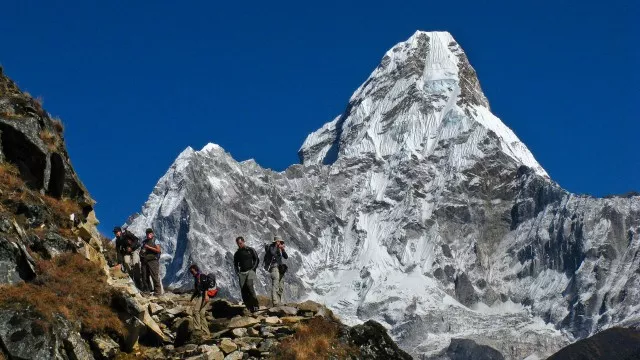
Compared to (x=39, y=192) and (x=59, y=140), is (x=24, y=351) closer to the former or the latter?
(x=39, y=192)

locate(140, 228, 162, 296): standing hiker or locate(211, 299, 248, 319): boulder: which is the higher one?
locate(140, 228, 162, 296): standing hiker

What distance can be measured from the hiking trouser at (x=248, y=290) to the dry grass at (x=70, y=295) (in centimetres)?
480

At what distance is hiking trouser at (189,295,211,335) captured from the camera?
3228 centimetres

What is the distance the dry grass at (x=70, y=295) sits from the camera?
92.2 feet

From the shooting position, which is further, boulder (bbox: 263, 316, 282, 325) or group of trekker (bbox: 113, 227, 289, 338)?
group of trekker (bbox: 113, 227, 289, 338)

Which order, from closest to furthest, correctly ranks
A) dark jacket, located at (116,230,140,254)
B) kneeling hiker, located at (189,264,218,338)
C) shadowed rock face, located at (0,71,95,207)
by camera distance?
kneeling hiker, located at (189,264,218,338) → shadowed rock face, located at (0,71,95,207) → dark jacket, located at (116,230,140,254)

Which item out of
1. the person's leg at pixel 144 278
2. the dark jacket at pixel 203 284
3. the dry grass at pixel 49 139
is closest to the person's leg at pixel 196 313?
the dark jacket at pixel 203 284

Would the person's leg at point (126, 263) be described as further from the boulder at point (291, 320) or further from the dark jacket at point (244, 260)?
the boulder at point (291, 320)

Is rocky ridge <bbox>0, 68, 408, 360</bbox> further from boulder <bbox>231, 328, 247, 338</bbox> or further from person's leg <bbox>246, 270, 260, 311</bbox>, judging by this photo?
person's leg <bbox>246, 270, 260, 311</bbox>

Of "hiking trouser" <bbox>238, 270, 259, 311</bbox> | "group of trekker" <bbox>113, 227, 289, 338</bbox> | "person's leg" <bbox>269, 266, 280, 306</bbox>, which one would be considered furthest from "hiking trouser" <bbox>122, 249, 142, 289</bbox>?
"hiking trouser" <bbox>238, 270, 259, 311</bbox>

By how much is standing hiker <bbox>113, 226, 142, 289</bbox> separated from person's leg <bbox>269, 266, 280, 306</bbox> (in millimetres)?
5308

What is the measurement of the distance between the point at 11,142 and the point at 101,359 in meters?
9.32

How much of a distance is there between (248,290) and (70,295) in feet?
23.5

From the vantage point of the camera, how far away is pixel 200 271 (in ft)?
127
